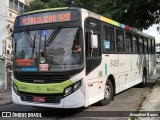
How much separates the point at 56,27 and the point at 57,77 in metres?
1.39

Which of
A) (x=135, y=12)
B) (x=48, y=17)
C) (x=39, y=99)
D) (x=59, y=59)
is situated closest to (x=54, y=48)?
(x=59, y=59)

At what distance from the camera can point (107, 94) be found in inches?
428

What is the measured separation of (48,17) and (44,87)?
199 cm

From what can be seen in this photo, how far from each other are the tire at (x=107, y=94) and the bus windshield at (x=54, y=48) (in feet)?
8.01

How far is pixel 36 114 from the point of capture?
31.6 feet

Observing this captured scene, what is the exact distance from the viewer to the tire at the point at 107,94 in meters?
10.7

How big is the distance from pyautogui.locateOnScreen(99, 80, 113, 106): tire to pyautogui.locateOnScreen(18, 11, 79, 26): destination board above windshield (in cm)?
294

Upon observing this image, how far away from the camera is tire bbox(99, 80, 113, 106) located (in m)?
10.7

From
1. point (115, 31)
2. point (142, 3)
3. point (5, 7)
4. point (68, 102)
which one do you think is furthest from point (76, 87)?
point (5, 7)

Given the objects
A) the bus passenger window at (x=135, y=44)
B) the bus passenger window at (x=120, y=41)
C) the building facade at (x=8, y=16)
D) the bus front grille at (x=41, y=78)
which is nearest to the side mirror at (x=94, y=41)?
the bus front grille at (x=41, y=78)

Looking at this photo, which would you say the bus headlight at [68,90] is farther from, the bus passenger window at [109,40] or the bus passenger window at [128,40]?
the bus passenger window at [128,40]

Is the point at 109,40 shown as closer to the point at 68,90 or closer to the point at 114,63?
the point at 114,63

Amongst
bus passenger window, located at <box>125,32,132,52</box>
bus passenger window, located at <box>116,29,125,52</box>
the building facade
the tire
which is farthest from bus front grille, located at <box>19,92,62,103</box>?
the building facade

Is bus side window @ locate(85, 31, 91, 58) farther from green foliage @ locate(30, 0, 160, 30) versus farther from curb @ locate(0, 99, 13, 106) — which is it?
green foliage @ locate(30, 0, 160, 30)
